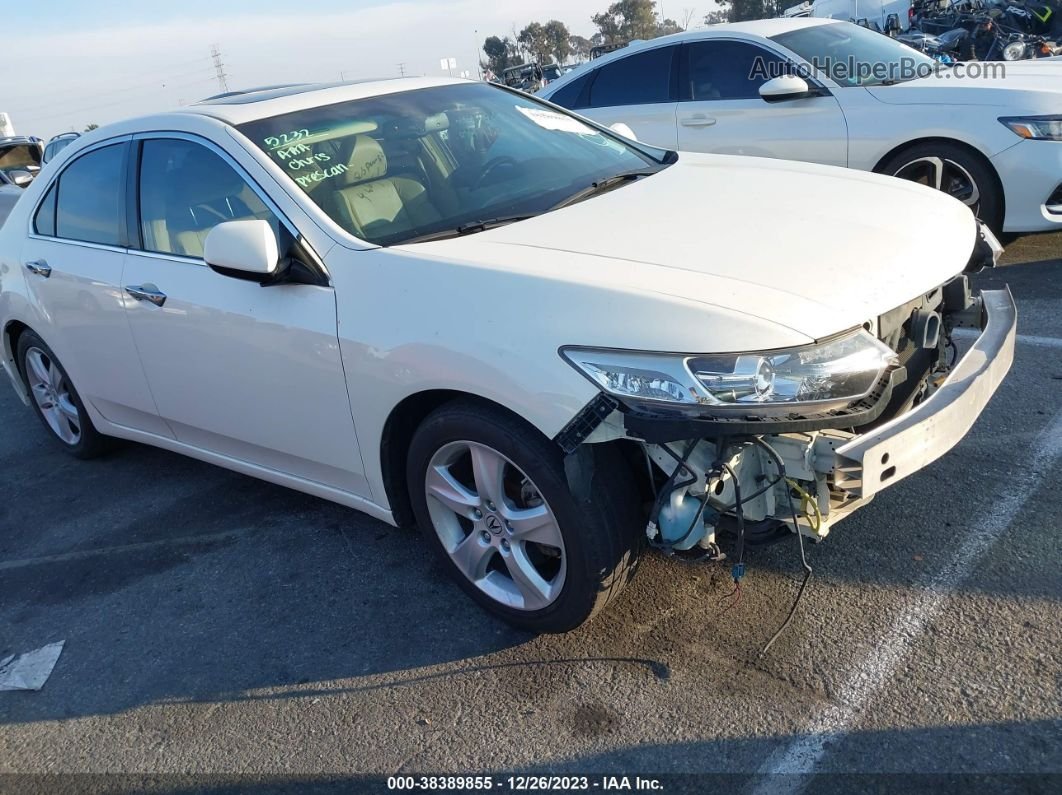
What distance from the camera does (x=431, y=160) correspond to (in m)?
3.55

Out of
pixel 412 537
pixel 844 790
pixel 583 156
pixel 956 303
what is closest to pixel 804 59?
pixel 583 156

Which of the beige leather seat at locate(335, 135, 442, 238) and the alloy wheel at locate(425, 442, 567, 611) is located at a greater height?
the beige leather seat at locate(335, 135, 442, 238)

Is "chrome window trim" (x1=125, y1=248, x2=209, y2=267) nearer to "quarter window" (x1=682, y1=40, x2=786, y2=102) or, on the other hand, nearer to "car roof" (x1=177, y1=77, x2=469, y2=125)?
→ "car roof" (x1=177, y1=77, x2=469, y2=125)

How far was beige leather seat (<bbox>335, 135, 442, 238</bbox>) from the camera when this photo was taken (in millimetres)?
3164

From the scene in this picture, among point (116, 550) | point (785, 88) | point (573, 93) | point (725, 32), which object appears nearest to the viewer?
point (116, 550)

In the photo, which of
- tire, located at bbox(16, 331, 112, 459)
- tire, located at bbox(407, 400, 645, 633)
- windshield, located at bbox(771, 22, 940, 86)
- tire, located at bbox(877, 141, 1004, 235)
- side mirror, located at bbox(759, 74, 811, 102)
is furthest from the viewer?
windshield, located at bbox(771, 22, 940, 86)

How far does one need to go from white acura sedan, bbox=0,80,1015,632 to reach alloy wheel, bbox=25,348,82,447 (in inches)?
24.5

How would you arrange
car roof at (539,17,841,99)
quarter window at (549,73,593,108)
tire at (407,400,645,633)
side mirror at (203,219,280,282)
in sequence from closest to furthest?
tire at (407,400,645,633), side mirror at (203,219,280,282), car roof at (539,17,841,99), quarter window at (549,73,593,108)

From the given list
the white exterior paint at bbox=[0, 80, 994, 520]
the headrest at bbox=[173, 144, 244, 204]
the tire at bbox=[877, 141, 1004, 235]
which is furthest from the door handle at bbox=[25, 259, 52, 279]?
the tire at bbox=[877, 141, 1004, 235]

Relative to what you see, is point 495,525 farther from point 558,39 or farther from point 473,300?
point 558,39

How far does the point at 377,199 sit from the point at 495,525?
125 cm

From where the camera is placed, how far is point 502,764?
2.51 m

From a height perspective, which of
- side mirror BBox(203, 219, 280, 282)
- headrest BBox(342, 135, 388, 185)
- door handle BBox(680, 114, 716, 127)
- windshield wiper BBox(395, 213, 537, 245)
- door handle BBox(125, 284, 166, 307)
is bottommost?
door handle BBox(680, 114, 716, 127)

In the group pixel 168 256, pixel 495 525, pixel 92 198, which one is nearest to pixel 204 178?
pixel 168 256
